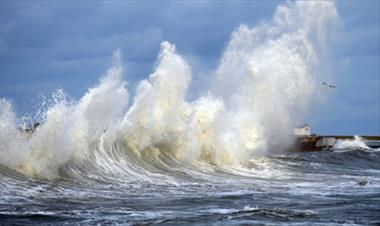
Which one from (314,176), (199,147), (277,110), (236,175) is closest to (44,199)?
(236,175)

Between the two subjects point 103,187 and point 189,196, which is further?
point 103,187

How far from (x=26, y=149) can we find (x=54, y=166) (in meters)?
0.87

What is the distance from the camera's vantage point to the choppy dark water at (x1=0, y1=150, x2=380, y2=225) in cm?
1073

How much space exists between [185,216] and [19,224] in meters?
2.81

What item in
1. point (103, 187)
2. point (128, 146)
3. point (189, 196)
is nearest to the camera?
point (189, 196)

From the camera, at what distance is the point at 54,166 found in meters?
17.4

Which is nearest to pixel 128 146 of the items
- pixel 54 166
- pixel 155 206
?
pixel 54 166

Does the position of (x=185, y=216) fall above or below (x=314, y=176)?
below

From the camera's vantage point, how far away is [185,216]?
36.6 ft

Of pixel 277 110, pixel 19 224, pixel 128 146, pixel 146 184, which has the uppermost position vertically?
pixel 277 110

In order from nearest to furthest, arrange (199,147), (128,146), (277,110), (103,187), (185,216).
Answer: (185,216), (103,187), (128,146), (199,147), (277,110)

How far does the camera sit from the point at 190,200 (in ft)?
44.3

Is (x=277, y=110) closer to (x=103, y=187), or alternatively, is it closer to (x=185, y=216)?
(x=103, y=187)

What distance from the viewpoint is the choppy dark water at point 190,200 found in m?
10.7
